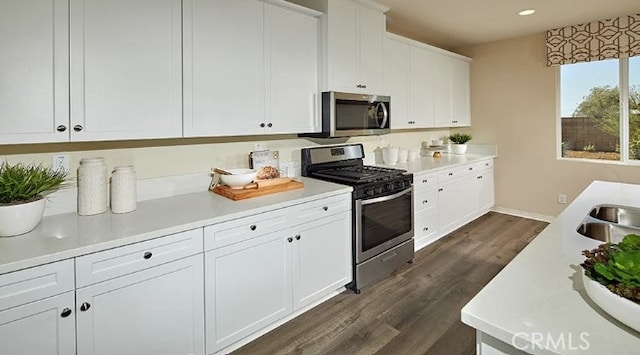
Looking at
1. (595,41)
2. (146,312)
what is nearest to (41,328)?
(146,312)

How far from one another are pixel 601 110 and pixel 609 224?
3.23m

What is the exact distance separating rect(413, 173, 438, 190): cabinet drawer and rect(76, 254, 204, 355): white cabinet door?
2.26 m

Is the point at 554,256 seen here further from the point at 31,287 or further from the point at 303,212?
the point at 31,287

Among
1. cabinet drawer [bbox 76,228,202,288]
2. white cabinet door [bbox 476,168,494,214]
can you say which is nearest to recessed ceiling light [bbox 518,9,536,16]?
white cabinet door [bbox 476,168,494,214]

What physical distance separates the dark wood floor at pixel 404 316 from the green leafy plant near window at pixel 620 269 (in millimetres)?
1358

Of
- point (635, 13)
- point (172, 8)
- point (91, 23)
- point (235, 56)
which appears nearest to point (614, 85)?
point (635, 13)

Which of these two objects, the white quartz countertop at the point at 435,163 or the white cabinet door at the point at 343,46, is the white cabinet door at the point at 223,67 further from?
the white quartz countertop at the point at 435,163

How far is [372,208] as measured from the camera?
2.71 metres

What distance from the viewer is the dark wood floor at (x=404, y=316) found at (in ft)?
6.81

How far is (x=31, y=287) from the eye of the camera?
1.30 meters

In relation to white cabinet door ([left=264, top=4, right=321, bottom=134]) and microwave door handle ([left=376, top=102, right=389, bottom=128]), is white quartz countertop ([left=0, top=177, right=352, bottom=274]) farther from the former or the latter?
microwave door handle ([left=376, top=102, right=389, bottom=128])

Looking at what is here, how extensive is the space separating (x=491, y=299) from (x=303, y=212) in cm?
145

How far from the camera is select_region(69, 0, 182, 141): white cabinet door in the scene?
5.54ft

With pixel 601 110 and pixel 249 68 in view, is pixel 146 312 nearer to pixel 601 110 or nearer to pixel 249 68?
pixel 249 68
